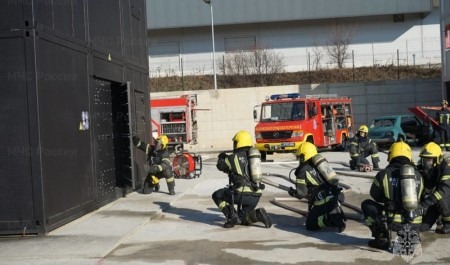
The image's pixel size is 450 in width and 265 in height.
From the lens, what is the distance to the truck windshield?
2181 centimetres

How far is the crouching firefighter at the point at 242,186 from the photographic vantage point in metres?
8.91

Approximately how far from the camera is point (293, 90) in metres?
32.1

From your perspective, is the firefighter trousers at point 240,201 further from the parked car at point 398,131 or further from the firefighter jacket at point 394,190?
the parked car at point 398,131

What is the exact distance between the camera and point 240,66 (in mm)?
37844

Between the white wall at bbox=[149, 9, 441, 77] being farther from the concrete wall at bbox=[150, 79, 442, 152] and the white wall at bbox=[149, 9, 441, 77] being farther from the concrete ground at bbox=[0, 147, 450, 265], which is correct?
the concrete ground at bbox=[0, 147, 450, 265]

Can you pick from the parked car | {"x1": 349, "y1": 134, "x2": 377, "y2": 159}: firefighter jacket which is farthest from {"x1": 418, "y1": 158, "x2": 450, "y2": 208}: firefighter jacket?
the parked car

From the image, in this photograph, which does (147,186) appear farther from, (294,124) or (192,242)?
(294,124)

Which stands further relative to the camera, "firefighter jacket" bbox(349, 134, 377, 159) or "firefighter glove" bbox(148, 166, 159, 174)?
"firefighter jacket" bbox(349, 134, 377, 159)

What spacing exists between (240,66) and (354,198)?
26.7 meters

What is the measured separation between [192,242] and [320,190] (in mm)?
2054

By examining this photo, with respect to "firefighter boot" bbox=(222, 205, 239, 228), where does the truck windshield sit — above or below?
above

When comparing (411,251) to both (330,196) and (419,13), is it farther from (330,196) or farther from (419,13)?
(419,13)

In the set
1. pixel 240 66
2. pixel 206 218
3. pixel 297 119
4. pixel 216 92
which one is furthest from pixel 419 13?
pixel 206 218

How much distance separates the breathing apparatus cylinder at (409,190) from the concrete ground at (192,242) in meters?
0.65
